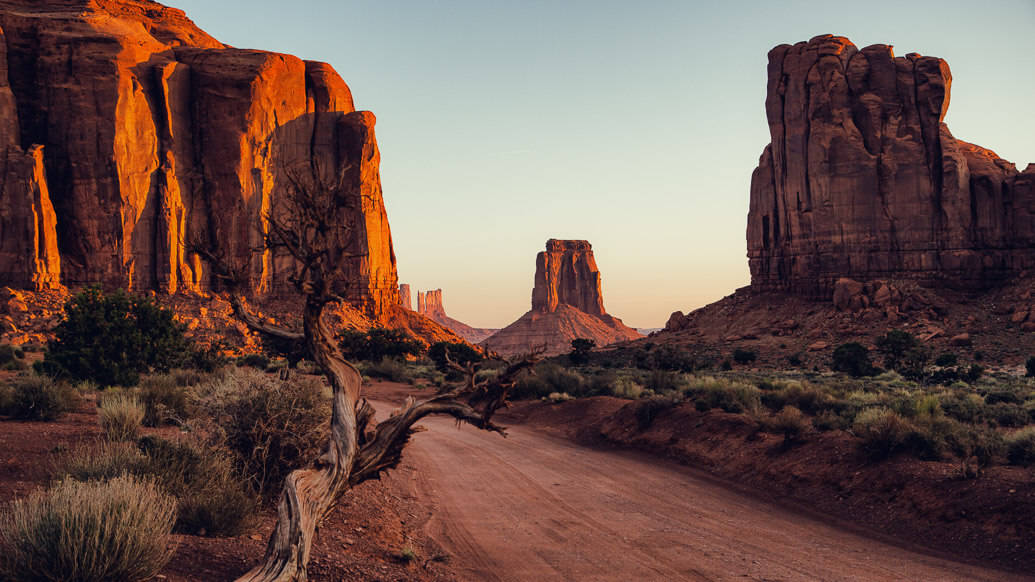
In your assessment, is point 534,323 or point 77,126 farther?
point 534,323

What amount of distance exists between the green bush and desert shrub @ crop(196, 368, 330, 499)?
48.8 ft

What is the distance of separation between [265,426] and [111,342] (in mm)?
16142

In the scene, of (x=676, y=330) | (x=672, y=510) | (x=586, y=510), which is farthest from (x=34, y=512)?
(x=676, y=330)

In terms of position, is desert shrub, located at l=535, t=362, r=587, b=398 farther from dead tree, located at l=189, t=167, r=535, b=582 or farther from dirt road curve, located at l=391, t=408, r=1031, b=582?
dead tree, located at l=189, t=167, r=535, b=582

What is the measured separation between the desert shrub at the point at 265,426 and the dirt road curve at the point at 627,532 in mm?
2341

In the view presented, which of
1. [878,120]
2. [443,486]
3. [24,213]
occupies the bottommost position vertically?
[443,486]

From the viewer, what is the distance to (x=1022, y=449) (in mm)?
10836

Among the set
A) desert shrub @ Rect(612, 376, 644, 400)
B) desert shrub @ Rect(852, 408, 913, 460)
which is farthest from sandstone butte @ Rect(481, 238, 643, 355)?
desert shrub @ Rect(852, 408, 913, 460)

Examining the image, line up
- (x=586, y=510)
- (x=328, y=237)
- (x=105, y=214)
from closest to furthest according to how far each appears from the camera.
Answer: (x=328, y=237) → (x=586, y=510) → (x=105, y=214)

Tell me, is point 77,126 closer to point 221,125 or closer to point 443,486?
point 221,125

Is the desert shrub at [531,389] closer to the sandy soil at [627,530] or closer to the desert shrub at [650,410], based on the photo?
the desert shrub at [650,410]

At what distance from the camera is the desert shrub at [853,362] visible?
36.7 metres

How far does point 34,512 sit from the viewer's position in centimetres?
481

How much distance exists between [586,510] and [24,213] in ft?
217
